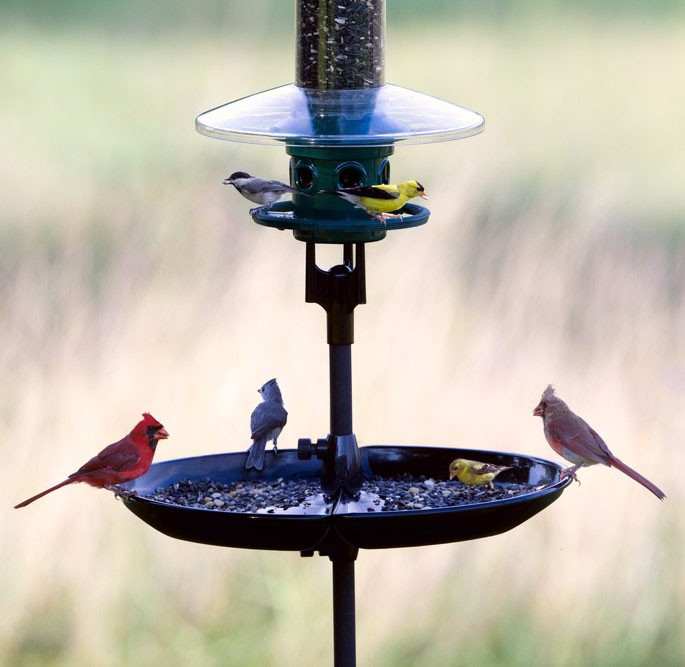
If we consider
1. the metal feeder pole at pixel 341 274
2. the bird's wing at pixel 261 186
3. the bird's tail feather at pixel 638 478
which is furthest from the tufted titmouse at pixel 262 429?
the bird's tail feather at pixel 638 478

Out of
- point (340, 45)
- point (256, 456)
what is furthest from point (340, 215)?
point (256, 456)

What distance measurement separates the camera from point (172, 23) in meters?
8.39

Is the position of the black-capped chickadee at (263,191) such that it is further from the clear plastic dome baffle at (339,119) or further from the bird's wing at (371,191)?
the bird's wing at (371,191)

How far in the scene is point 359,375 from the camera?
656cm

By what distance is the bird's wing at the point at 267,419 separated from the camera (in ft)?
14.4

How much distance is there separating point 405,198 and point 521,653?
2.63 meters

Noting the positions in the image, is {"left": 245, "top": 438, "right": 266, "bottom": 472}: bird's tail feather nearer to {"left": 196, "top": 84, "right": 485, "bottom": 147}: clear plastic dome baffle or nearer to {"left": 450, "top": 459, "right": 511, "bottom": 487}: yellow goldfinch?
{"left": 450, "top": 459, "right": 511, "bottom": 487}: yellow goldfinch

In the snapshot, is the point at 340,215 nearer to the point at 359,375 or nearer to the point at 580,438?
the point at 580,438

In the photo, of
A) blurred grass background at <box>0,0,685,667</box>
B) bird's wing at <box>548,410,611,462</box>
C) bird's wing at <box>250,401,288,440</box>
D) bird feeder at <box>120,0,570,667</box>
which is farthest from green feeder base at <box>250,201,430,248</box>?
blurred grass background at <box>0,0,685,667</box>

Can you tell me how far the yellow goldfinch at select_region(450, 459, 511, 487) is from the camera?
13.7 ft

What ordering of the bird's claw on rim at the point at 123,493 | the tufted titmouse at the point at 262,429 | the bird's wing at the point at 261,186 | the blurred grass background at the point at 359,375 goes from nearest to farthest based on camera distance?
the bird's claw on rim at the point at 123,493, the tufted titmouse at the point at 262,429, the bird's wing at the point at 261,186, the blurred grass background at the point at 359,375

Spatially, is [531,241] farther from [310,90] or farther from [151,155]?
[310,90]

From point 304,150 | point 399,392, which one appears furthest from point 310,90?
point 399,392

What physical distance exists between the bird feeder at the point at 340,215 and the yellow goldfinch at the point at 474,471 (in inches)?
4.4
